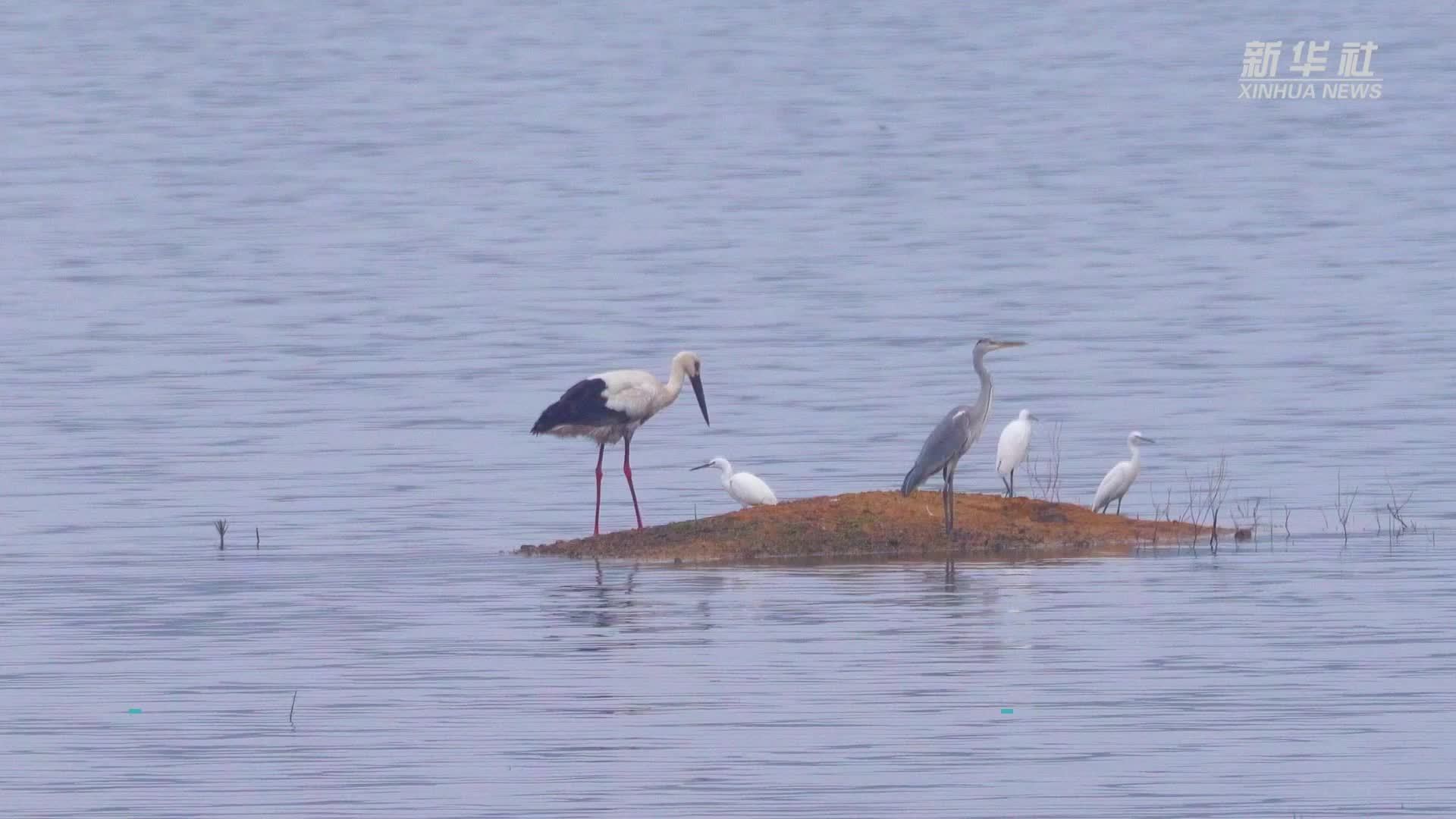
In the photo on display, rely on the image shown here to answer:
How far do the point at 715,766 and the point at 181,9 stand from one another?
14355 cm

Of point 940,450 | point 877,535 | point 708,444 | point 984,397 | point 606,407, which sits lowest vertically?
point 708,444

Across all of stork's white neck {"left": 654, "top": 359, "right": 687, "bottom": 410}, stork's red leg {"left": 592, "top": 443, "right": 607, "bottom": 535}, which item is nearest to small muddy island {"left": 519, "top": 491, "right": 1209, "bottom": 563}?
stork's red leg {"left": 592, "top": 443, "right": 607, "bottom": 535}

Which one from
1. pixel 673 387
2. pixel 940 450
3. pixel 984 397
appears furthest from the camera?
pixel 673 387

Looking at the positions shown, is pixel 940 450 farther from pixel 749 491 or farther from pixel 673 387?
pixel 673 387

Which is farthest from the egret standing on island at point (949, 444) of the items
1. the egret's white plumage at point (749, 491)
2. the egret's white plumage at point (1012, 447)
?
the egret's white plumage at point (749, 491)

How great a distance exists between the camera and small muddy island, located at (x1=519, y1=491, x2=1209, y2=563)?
2209 cm

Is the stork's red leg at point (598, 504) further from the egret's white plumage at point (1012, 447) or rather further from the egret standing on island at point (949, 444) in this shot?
the egret's white plumage at point (1012, 447)

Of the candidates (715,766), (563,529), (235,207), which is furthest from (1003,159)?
(715,766)

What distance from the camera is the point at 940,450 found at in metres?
22.9

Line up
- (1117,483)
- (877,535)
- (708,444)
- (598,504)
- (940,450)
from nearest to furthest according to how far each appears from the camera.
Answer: (877,535) → (940,450) → (598,504) → (1117,483) → (708,444)

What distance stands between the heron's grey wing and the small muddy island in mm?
201

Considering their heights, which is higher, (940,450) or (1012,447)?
(940,450)

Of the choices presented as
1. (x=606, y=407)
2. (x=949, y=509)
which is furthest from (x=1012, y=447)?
(x=606, y=407)

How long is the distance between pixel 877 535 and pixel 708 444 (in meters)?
11.3
